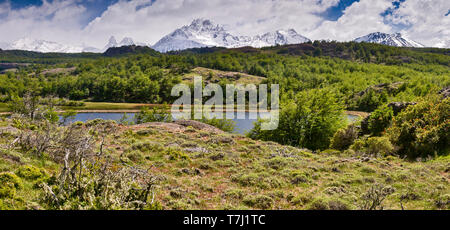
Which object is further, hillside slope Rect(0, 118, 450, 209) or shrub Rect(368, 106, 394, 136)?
shrub Rect(368, 106, 394, 136)

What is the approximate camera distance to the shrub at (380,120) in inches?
1265

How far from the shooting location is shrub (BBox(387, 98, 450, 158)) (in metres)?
23.0

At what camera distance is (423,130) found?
80.7ft

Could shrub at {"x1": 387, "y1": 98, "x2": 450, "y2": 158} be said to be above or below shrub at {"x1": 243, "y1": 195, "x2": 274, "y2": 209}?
above

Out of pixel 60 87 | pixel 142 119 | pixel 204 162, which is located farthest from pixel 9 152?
pixel 60 87

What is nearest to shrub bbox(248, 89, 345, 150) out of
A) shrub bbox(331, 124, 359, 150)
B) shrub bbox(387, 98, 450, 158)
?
shrub bbox(331, 124, 359, 150)

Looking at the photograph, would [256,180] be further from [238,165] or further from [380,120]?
[380,120]

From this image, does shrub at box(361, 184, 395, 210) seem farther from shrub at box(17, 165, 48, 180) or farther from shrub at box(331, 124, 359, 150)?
shrub at box(331, 124, 359, 150)

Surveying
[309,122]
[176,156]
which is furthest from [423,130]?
[176,156]

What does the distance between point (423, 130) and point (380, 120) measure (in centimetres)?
847

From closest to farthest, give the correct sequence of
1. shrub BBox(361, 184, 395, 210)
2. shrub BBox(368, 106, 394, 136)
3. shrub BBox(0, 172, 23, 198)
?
shrub BBox(0, 172, 23, 198) → shrub BBox(361, 184, 395, 210) → shrub BBox(368, 106, 394, 136)

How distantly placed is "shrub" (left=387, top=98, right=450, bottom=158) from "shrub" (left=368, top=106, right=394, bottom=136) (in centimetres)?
175

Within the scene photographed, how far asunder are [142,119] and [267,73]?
13721cm
